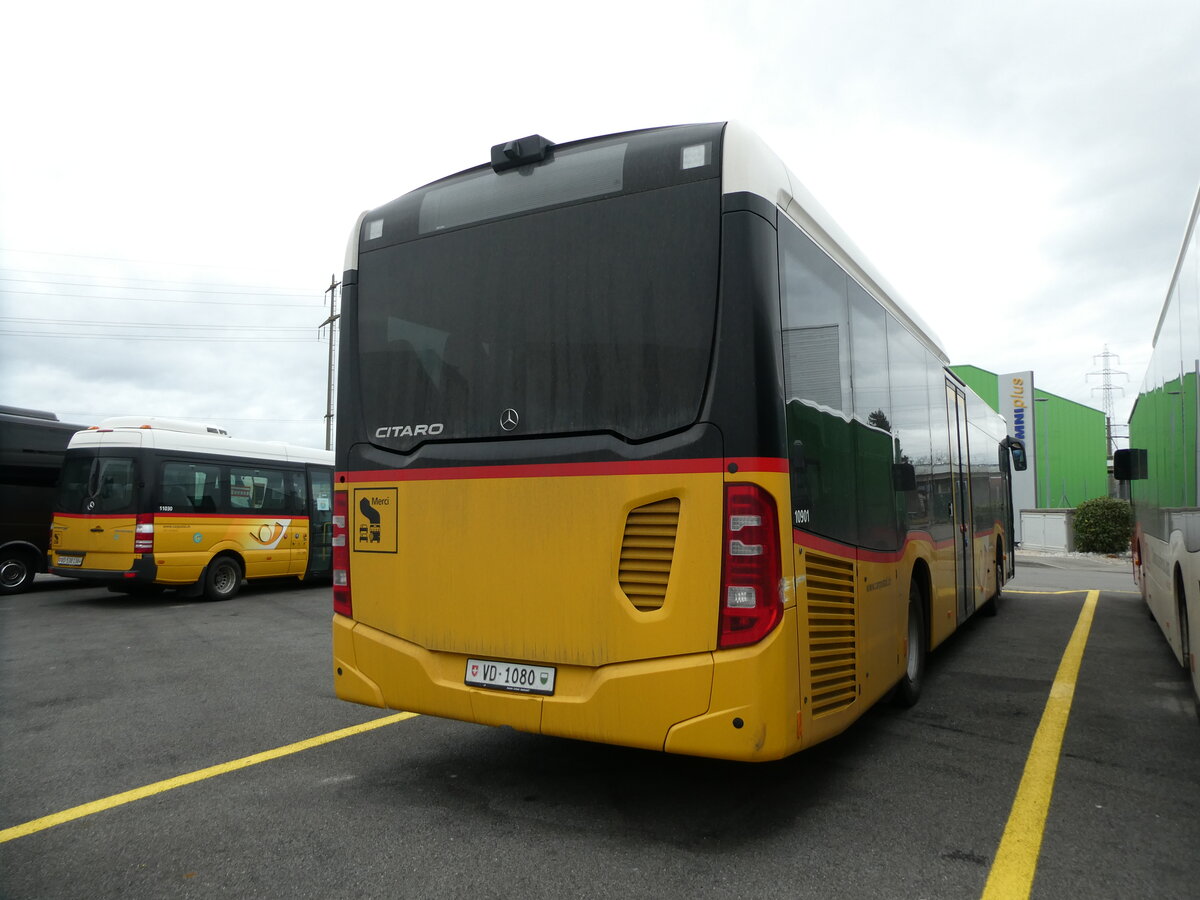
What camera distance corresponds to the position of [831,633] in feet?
13.7

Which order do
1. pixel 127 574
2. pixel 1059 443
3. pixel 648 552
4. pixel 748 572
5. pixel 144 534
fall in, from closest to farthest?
1. pixel 748 572
2. pixel 648 552
3. pixel 127 574
4. pixel 144 534
5. pixel 1059 443

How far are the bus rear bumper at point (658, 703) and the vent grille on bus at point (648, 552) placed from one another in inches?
11.7

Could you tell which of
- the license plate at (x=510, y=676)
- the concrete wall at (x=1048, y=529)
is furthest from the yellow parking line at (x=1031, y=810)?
the concrete wall at (x=1048, y=529)

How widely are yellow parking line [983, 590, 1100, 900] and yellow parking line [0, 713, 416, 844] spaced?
389 cm

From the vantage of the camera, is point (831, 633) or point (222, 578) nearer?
point (831, 633)

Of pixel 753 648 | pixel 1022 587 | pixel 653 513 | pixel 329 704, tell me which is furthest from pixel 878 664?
pixel 1022 587

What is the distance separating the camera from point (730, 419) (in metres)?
3.63

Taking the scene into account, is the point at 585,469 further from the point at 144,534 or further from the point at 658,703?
the point at 144,534

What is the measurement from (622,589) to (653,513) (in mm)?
367

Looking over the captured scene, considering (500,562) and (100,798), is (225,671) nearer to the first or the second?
(100,798)

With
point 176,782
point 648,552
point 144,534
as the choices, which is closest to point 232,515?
point 144,534

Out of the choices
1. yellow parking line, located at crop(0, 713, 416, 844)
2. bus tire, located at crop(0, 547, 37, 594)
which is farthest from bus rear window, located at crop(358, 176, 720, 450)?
bus tire, located at crop(0, 547, 37, 594)

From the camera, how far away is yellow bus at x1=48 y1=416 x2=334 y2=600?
13.0 m

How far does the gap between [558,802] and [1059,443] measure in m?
38.4
